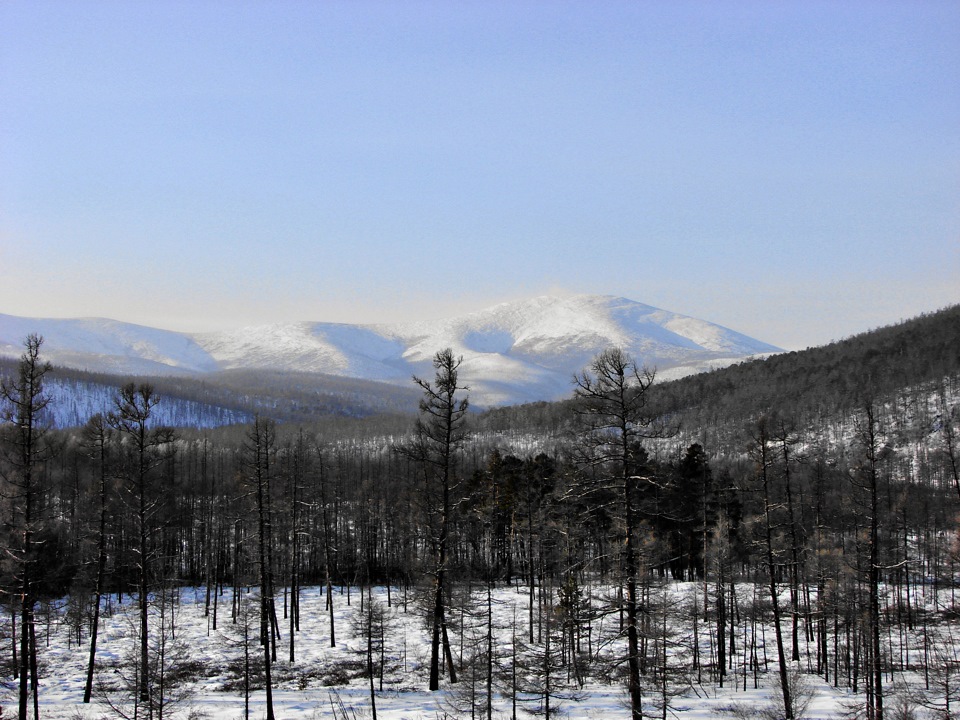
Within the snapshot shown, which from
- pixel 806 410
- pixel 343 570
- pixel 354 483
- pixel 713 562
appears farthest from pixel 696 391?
pixel 713 562

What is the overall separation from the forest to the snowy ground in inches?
14.7

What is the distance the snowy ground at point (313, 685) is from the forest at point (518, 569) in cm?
37

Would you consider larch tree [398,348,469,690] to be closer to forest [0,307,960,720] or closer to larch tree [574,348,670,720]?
forest [0,307,960,720]

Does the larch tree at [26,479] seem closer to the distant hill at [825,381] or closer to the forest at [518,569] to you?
the forest at [518,569]

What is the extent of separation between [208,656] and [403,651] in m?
11.6

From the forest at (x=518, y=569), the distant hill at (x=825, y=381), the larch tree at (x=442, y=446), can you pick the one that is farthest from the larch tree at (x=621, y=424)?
the distant hill at (x=825, y=381)

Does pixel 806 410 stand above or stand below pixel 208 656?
above

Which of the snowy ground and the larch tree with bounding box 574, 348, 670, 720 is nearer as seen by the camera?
the larch tree with bounding box 574, 348, 670, 720

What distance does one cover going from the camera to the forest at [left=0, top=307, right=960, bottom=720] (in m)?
24.1

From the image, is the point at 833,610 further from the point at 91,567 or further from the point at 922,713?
the point at 91,567

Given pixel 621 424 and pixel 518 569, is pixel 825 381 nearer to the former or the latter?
pixel 518 569

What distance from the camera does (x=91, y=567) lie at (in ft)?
179

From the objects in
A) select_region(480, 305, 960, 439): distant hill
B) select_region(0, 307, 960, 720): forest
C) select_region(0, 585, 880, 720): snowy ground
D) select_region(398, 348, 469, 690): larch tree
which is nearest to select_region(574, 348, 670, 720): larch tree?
select_region(0, 307, 960, 720): forest

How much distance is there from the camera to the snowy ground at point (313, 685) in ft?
92.6
